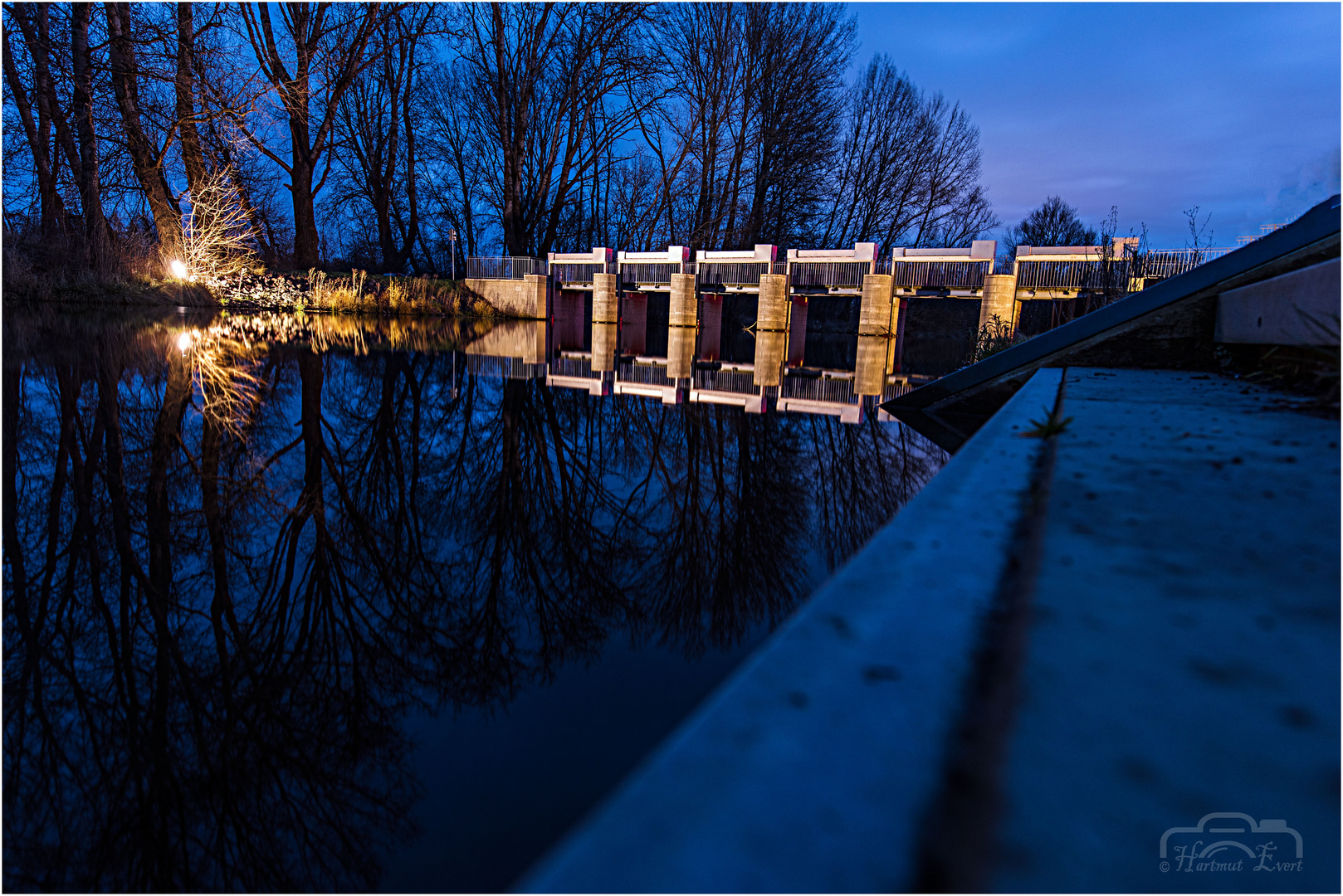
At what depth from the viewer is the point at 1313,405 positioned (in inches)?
84.1

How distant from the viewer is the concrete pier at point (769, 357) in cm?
862

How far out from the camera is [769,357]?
12.5m

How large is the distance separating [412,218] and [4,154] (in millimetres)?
10820

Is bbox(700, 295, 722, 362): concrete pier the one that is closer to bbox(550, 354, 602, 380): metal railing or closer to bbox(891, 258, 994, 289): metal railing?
bbox(891, 258, 994, 289): metal railing

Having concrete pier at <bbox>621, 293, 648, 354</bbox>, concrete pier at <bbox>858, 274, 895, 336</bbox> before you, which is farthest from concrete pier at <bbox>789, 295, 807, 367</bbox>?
concrete pier at <bbox>621, 293, 648, 354</bbox>

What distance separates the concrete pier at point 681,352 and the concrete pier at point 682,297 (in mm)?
356

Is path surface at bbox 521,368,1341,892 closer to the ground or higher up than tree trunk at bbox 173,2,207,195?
closer to the ground

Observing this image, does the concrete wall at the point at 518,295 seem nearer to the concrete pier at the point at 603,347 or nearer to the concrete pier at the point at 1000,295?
the concrete pier at the point at 603,347

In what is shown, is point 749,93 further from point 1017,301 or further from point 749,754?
point 749,754

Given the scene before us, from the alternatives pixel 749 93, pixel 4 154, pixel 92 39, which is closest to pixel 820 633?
pixel 92 39

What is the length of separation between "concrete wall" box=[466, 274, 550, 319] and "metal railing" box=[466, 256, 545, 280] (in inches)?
6.0

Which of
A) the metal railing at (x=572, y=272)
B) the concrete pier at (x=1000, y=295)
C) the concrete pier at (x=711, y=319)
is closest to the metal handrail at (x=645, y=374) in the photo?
the concrete pier at (x=1000, y=295)

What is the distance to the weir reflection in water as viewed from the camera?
1.02 m

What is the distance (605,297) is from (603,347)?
512 cm
